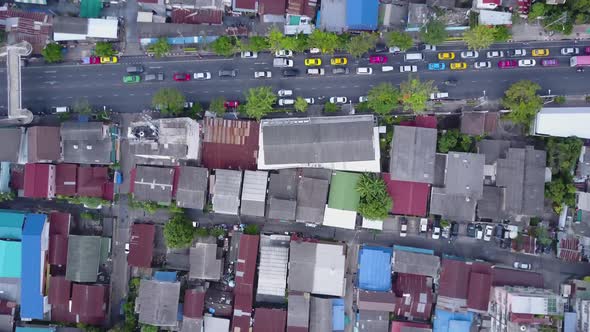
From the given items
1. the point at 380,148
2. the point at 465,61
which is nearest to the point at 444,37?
the point at 465,61

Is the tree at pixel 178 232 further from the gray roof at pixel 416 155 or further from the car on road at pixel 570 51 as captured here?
the car on road at pixel 570 51

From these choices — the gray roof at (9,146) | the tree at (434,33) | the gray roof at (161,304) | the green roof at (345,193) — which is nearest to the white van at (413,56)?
the tree at (434,33)

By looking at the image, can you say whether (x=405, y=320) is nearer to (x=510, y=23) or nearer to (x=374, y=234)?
(x=374, y=234)

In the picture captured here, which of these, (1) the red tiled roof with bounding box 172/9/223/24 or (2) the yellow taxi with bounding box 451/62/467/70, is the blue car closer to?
(2) the yellow taxi with bounding box 451/62/467/70

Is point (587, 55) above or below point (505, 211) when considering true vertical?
above

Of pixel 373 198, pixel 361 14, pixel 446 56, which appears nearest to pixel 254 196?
pixel 373 198
